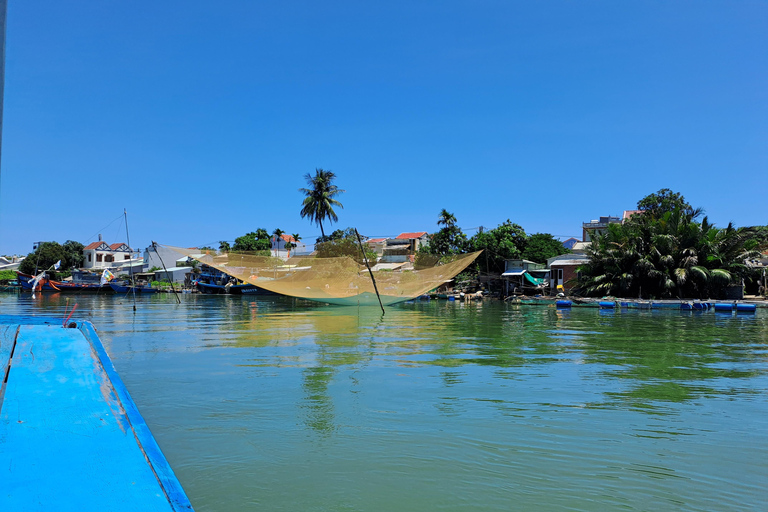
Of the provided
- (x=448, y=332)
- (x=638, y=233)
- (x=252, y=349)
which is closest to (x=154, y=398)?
(x=252, y=349)

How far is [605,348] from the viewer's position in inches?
381

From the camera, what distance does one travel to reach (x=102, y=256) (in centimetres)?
5928

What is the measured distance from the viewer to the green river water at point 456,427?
3068mm

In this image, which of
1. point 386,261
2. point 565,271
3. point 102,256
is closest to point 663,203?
point 565,271

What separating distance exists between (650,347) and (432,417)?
7039mm

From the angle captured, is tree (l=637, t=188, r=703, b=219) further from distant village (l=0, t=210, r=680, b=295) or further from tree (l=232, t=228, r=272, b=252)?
tree (l=232, t=228, r=272, b=252)

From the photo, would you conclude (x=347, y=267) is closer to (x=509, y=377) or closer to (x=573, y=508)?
(x=509, y=377)

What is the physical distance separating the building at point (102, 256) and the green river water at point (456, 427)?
55299 millimetres

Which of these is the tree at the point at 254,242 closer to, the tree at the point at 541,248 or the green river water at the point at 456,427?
the tree at the point at 541,248

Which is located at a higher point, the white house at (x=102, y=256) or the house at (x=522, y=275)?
the white house at (x=102, y=256)

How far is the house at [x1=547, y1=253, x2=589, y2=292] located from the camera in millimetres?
31562

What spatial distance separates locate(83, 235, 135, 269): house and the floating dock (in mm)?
59182

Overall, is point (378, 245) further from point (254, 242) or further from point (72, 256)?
point (72, 256)

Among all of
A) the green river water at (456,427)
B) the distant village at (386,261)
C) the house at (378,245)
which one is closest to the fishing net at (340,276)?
the distant village at (386,261)
